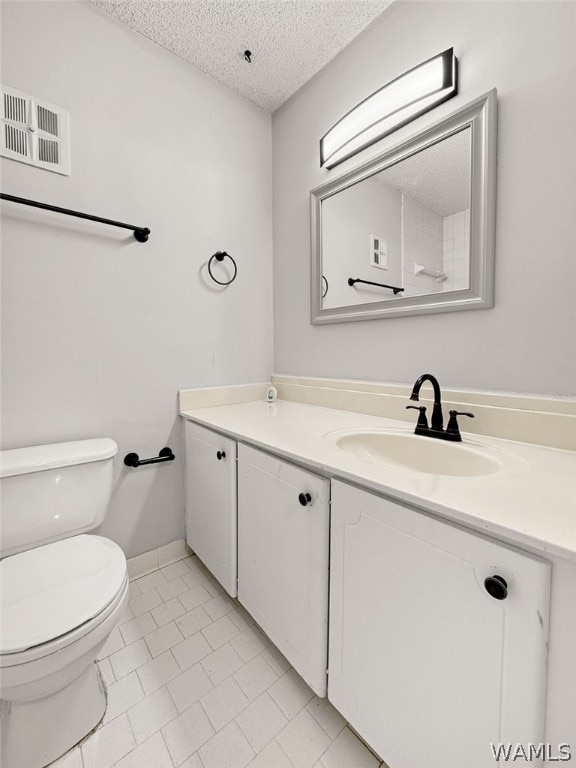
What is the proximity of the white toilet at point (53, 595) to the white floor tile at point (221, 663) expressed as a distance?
1.03ft

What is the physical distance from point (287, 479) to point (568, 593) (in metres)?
0.65

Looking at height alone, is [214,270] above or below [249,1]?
below

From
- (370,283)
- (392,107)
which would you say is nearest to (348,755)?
(370,283)

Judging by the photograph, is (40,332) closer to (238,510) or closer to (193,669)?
(238,510)

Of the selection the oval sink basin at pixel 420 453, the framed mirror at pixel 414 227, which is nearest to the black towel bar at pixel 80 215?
the framed mirror at pixel 414 227

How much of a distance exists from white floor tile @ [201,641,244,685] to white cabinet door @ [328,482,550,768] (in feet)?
1.31

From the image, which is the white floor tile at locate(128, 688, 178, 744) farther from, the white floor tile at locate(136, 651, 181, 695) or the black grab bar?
the black grab bar

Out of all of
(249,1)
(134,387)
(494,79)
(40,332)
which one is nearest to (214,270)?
(134,387)

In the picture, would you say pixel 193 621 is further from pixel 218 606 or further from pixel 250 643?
pixel 250 643

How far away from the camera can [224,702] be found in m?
0.99

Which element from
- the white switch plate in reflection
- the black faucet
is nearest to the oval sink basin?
the black faucet

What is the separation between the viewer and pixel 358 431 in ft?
3.98

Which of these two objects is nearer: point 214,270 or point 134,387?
point 134,387

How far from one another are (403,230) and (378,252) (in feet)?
0.43
